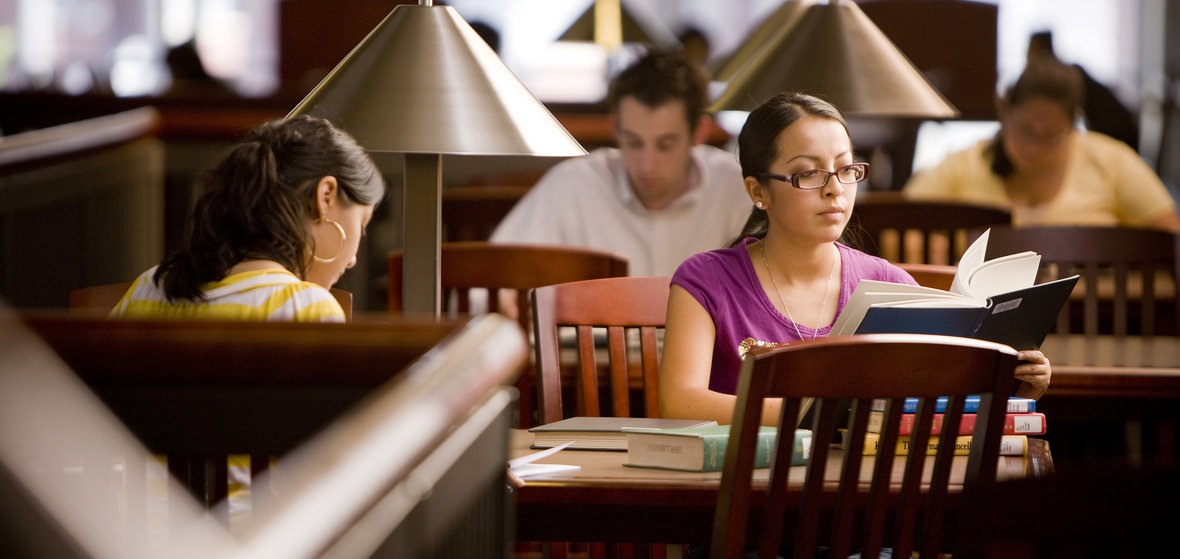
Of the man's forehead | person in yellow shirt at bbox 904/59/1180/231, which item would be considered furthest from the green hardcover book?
person in yellow shirt at bbox 904/59/1180/231

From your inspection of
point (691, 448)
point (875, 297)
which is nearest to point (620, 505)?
point (691, 448)

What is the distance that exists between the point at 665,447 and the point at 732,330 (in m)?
0.51

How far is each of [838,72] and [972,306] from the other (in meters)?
0.74

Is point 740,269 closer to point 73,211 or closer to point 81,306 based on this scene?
point 81,306

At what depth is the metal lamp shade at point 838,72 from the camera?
214 cm

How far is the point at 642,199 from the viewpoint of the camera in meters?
3.27

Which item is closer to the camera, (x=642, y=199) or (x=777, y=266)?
(x=777, y=266)

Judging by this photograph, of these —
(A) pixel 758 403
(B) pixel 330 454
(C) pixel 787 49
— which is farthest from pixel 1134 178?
(B) pixel 330 454

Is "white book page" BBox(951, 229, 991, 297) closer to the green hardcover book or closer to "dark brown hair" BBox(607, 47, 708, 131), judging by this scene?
the green hardcover book

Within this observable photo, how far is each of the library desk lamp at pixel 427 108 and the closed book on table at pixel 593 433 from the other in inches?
9.9

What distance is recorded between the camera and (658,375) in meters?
2.10

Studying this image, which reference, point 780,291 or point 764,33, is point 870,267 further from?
point 764,33

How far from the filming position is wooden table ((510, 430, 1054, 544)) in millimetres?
1437

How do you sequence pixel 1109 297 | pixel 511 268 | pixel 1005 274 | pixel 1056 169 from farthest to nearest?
pixel 1056 169
pixel 1109 297
pixel 511 268
pixel 1005 274
